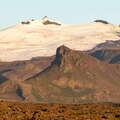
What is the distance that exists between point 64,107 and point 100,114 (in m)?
11.0

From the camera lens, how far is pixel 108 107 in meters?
74.9

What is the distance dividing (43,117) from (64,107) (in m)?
13.4

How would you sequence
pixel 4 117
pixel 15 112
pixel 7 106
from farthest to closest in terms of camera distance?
pixel 7 106 → pixel 15 112 → pixel 4 117

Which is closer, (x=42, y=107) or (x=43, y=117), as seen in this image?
(x=43, y=117)

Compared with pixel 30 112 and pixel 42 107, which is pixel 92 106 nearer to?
pixel 42 107

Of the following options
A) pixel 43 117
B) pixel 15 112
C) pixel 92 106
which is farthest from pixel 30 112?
pixel 92 106

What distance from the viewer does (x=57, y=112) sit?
221 ft

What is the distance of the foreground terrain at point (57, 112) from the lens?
61.5 meters

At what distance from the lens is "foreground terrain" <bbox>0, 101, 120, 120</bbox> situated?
61450 millimetres

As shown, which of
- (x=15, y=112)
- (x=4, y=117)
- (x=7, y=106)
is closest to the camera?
(x=4, y=117)

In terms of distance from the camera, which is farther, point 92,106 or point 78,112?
point 92,106

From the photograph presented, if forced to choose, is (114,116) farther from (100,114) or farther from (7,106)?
(7,106)

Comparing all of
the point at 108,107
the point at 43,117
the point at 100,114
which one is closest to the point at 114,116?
the point at 100,114

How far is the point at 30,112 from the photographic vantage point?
67.2 meters
